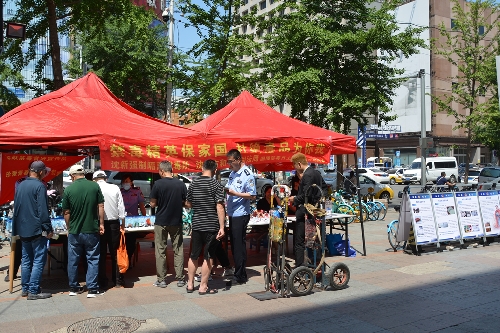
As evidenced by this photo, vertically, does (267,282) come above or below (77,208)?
below

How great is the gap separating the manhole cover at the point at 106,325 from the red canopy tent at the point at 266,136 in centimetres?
328

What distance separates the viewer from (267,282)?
7.06 meters

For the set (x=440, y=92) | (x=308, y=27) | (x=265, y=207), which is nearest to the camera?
(x=265, y=207)

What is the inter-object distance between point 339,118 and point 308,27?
3628 millimetres

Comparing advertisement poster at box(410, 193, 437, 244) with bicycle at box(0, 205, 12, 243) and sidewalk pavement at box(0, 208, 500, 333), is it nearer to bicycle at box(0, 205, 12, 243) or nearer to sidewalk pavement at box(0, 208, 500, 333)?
sidewalk pavement at box(0, 208, 500, 333)

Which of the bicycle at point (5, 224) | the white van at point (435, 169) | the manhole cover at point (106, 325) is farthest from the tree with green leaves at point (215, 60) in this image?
the white van at point (435, 169)

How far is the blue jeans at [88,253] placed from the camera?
22.1 ft

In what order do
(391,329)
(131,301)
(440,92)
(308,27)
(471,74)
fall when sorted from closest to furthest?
(391,329) → (131,301) → (308,27) → (471,74) → (440,92)

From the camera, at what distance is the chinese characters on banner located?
713 centimetres

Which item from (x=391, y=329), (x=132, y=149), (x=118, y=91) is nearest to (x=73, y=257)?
(x=132, y=149)

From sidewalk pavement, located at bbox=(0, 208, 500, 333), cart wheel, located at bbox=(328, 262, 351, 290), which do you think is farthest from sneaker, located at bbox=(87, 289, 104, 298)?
cart wheel, located at bbox=(328, 262, 351, 290)

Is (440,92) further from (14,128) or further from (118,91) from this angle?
(14,128)

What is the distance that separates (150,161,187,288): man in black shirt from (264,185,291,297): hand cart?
144cm

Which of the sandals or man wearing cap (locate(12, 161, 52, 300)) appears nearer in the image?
man wearing cap (locate(12, 161, 52, 300))
